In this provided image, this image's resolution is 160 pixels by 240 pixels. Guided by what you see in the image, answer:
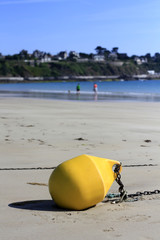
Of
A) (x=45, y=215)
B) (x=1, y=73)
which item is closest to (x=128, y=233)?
(x=45, y=215)

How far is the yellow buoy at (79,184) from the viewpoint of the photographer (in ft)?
15.3

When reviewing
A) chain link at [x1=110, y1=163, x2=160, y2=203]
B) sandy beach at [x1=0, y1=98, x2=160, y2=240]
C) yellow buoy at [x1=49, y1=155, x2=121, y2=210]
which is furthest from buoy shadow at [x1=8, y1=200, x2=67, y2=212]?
chain link at [x1=110, y1=163, x2=160, y2=203]

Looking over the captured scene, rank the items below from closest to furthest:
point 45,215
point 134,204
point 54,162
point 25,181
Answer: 1. point 45,215
2. point 134,204
3. point 25,181
4. point 54,162

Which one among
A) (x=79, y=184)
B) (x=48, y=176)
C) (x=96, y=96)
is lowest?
(x=96, y=96)

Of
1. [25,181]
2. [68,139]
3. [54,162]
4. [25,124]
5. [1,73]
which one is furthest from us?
[1,73]

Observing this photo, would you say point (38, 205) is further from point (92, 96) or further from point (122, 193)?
point (92, 96)

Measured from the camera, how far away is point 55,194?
15.7 feet

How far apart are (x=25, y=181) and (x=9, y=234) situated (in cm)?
214

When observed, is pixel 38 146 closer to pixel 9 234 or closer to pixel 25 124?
pixel 25 124

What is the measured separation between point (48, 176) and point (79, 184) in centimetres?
192

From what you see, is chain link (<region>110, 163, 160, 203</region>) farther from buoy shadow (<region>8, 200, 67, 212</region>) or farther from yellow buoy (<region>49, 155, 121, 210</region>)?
buoy shadow (<region>8, 200, 67, 212</region>)

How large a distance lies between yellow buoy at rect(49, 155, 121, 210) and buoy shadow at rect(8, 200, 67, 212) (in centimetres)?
10

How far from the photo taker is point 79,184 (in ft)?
15.2

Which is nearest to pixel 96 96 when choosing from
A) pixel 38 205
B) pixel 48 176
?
pixel 48 176
